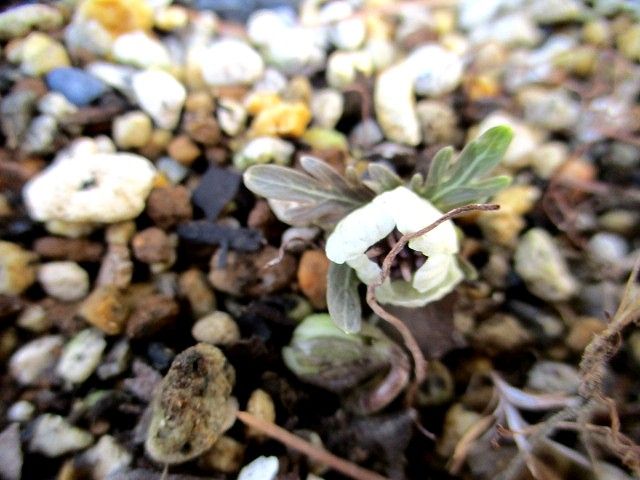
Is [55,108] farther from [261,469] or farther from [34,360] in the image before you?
[261,469]

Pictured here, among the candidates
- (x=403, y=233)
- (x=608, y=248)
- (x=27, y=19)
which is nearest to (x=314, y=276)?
(x=403, y=233)

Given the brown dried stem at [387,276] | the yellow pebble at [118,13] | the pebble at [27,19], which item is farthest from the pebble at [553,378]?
the pebble at [27,19]

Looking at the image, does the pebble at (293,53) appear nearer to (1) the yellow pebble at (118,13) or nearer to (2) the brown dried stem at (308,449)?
(1) the yellow pebble at (118,13)

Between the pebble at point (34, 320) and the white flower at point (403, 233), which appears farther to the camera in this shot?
the pebble at point (34, 320)

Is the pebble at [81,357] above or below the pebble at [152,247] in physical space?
below

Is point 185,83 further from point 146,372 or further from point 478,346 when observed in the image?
point 478,346

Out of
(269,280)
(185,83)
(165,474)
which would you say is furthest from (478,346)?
(185,83)

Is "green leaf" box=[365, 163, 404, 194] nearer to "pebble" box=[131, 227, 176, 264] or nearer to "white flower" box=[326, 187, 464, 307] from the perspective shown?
"white flower" box=[326, 187, 464, 307]
